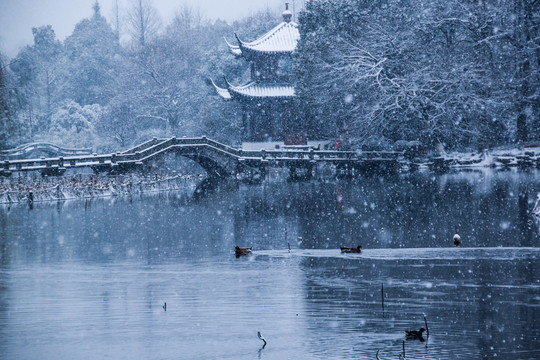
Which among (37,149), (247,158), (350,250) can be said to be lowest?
(350,250)

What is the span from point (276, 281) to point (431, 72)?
107ft

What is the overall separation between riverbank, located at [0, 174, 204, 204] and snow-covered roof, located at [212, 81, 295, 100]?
46.6 ft

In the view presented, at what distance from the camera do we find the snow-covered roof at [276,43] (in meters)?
58.2

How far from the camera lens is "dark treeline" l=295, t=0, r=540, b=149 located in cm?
4725

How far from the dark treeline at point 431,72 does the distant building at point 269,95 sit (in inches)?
231

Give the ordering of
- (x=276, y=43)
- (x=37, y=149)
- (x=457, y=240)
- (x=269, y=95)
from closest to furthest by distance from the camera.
Result: 1. (x=457, y=240)
2. (x=37, y=149)
3. (x=269, y=95)
4. (x=276, y=43)

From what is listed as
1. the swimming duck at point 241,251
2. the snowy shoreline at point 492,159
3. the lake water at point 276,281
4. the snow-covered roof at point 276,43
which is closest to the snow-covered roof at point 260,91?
the snow-covered roof at point 276,43

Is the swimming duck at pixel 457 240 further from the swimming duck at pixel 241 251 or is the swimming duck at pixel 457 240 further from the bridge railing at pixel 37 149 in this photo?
the bridge railing at pixel 37 149

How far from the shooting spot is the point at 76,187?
127 ft

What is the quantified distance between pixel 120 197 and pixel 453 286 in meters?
25.0

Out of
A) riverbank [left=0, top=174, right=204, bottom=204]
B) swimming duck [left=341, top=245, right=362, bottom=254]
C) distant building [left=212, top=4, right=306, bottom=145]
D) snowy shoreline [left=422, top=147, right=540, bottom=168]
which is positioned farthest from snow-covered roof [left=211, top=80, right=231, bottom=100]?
swimming duck [left=341, top=245, right=362, bottom=254]

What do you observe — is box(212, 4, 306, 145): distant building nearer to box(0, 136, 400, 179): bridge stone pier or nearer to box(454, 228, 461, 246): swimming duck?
box(0, 136, 400, 179): bridge stone pier

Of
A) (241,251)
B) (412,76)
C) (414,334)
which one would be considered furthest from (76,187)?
(414,334)

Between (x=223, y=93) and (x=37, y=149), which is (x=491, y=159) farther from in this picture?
(x=37, y=149)
